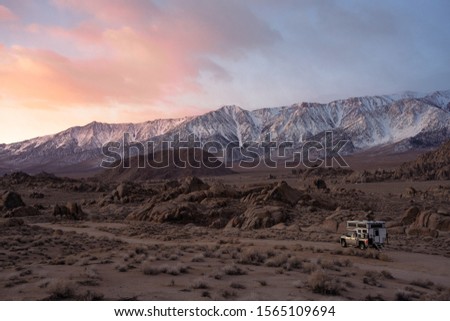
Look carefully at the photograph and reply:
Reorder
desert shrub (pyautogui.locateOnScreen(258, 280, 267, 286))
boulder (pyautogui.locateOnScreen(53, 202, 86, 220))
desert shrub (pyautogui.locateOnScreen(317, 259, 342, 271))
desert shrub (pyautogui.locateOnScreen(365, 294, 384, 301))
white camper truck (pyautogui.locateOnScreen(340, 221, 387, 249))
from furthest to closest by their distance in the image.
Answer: boulder (pyautogui.locateOnScreen(53, 202, 86, 220)) < white camper truck (pyautogui.locateOnScreen(340, 221, 387, 249)) < desert shrub (pyautogui.locateOnScreen(317, 259, 342, 271)) < desert shrub (pyautogui.locateOnScreen(258, 280, 267, 286)) < desert shrub (pyautogui.locateOnScreen(365, 294, 384, 301))

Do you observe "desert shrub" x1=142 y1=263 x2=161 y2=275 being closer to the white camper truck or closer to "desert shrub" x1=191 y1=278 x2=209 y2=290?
"desert shrub" x1=191 y1=278 x2=209 y2=290

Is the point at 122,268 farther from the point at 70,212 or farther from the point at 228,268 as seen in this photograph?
A: the point at 70,212

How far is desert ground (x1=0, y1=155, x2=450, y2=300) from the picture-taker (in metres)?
12.6

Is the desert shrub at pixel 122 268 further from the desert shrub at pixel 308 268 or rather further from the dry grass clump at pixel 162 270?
the desert shrub at pixel 308 268

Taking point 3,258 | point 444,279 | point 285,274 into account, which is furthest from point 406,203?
point 3,258

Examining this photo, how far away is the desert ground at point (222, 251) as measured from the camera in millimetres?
12570

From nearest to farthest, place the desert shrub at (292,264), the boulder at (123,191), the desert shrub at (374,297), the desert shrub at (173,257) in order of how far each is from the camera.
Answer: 1. the desert shrub at (374,297)
2. the desert shrub at (292,264)
3. the desert shrub at (173,257)
4. the boulder at (123,191)

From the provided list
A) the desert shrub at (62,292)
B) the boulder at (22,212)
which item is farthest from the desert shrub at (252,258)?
the boulder at (22,212)

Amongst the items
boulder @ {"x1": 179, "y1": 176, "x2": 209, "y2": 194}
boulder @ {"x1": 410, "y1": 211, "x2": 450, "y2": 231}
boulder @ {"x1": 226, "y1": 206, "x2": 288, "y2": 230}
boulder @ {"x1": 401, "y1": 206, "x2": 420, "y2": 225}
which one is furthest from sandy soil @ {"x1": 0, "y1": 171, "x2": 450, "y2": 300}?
boulder @ {"x1": 179, "y1": 176, "x2": 209, "y2": 194}

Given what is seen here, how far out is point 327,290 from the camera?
12461mm

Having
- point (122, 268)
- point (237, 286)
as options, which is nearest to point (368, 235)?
point (237, 286)

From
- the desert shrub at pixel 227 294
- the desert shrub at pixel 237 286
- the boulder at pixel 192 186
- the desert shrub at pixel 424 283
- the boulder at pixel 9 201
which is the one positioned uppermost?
the boulder at pixel 192 186

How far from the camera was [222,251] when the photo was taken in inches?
846
